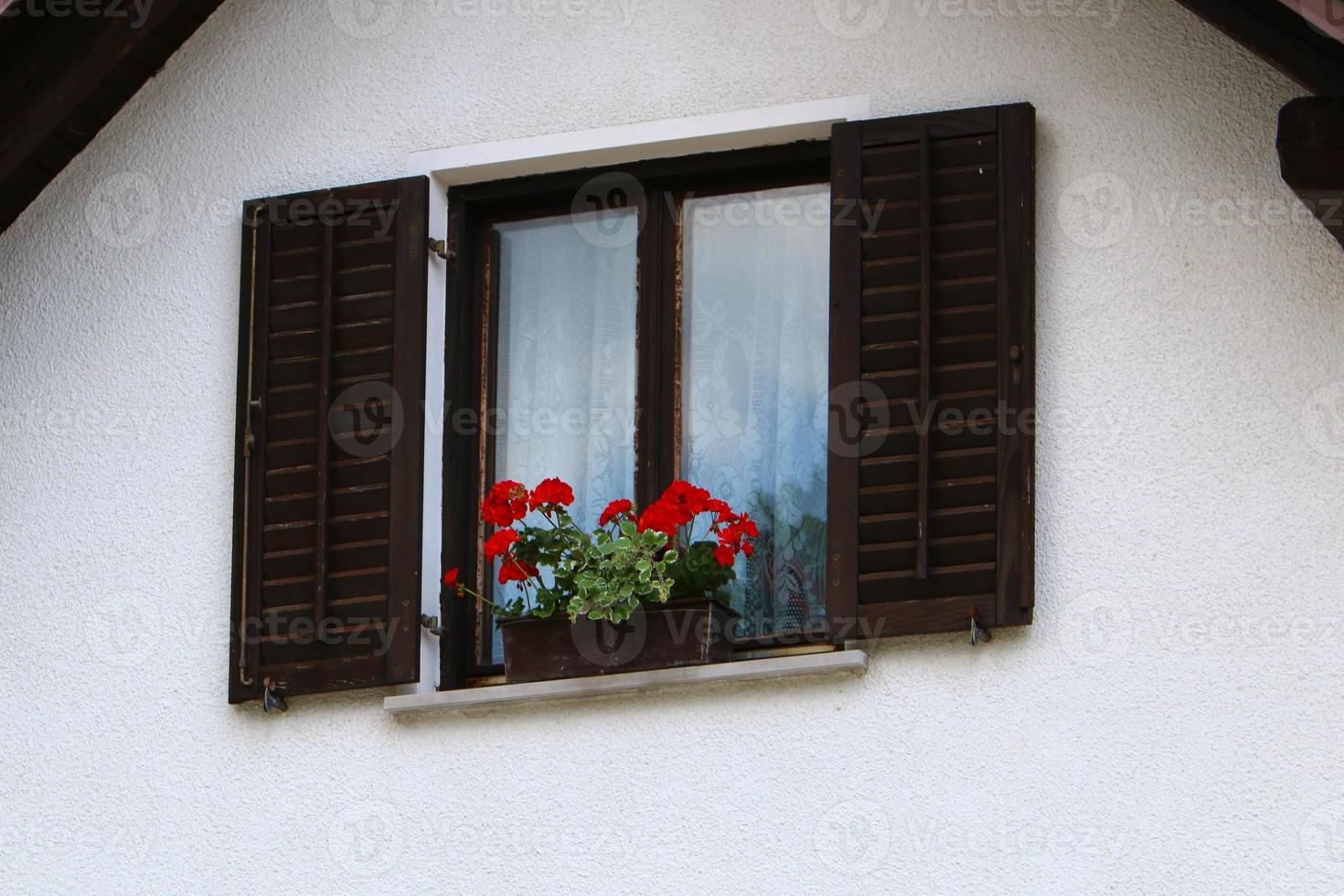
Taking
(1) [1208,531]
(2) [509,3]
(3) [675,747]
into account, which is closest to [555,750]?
(3) [675,747]

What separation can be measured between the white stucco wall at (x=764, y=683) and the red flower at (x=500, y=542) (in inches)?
16.9

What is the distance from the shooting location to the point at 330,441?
264 inches

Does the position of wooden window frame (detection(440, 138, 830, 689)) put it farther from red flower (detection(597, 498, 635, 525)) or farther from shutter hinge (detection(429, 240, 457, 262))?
red flower (detection(597, 498, 635, 525))

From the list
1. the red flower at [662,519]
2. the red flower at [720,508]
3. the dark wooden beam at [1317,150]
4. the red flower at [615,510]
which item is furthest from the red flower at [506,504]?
the dark wooden beam at [1317,150]

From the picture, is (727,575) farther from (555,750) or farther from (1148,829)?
(1148,829)

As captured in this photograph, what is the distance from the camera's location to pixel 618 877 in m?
6.12

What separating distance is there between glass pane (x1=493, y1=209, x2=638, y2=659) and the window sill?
1.64 ft

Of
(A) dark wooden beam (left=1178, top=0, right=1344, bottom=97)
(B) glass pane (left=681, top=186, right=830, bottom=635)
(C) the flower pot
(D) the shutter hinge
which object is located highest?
(A) dark wooden beam (left=1178, top=0, right=1344, bottom=97)

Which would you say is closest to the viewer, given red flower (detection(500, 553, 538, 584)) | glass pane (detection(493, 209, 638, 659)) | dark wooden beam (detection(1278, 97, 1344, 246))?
dark wooden beam (detection(1278, 97, 1344, 246))

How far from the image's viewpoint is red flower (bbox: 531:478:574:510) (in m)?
6.45

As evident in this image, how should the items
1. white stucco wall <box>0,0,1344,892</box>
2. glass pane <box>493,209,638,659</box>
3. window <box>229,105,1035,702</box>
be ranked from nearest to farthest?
white stucco wall <box>0,0,1344,892</box>
window <box>229,105,1035,702</box>
glass pane <box>493,209,638,659</box>

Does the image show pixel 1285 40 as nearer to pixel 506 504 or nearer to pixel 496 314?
pixel 506 504

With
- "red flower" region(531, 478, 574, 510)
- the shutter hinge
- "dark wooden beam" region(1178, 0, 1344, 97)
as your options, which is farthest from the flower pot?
"dark wooden beam" region(1178, 0, 1344, 97)

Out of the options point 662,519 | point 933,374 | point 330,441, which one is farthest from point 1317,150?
point 330,441
